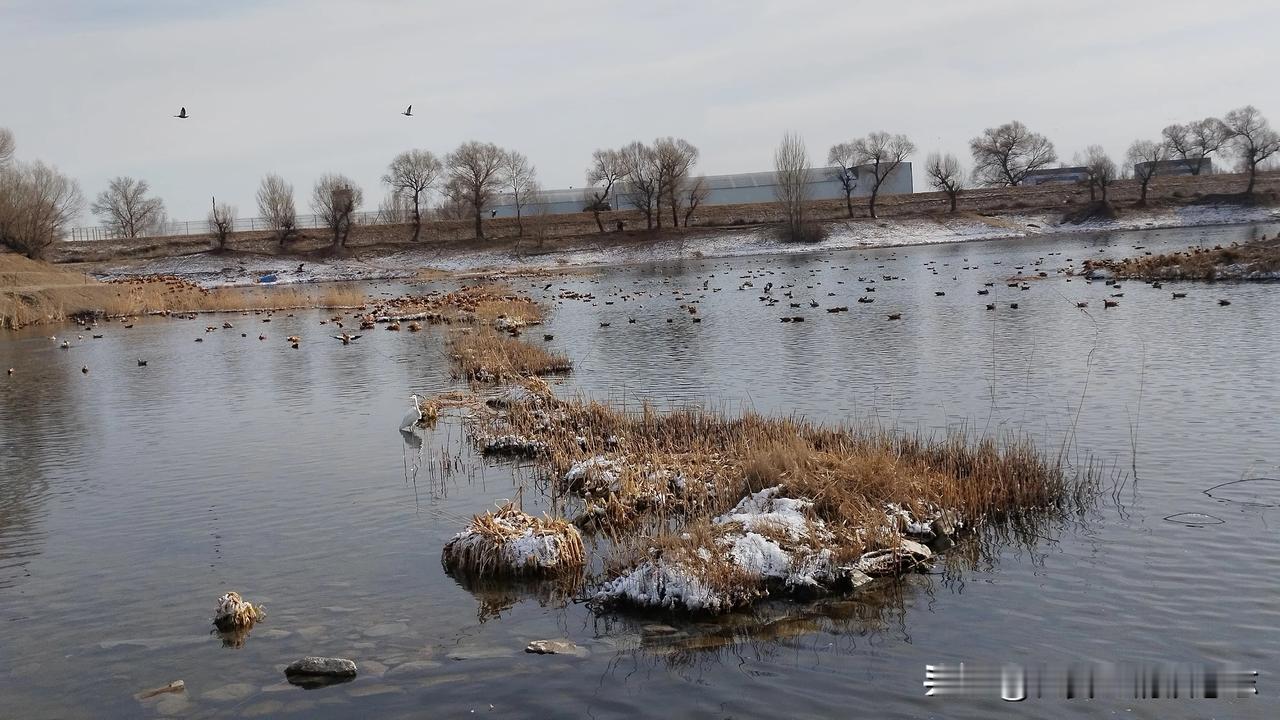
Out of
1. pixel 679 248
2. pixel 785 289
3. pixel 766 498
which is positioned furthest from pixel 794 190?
pixel 766 498

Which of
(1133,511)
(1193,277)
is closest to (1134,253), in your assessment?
(1193,277)

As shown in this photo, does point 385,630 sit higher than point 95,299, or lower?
lower

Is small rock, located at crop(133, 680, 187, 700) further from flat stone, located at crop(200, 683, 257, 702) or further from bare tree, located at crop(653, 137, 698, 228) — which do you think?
bare tree, located at crop(653, 137, 698, 228)

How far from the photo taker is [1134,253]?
5709cm

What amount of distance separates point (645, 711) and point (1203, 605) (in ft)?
16.8

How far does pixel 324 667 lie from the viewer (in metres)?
8.46

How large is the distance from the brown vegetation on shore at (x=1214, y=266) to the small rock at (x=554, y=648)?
126ft

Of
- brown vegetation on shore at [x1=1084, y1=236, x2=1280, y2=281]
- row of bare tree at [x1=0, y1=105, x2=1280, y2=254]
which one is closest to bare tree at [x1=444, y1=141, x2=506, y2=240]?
row of bare tree at [x1=0, y1=105, x2=1280, y2=254]

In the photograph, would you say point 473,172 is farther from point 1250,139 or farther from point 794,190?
point 1250,139

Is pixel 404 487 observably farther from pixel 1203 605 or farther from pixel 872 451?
pixel 1203 605

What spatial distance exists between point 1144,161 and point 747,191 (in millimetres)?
50924

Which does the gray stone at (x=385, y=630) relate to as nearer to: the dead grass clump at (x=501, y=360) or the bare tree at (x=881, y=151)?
the dead grass clump at (x=501, y=360)

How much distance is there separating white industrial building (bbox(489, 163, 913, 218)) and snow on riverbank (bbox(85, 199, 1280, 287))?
25.4 meters

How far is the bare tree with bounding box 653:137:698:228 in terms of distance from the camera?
4075 inches
